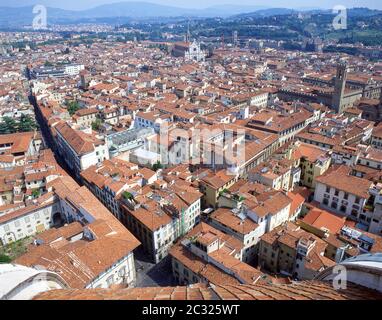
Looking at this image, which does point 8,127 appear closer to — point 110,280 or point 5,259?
point 5,259

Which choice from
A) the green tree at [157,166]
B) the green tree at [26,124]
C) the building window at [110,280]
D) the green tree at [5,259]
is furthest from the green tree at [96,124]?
the building window at [110,280]

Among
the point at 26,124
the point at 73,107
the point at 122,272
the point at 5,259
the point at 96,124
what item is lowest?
the point at 5,259

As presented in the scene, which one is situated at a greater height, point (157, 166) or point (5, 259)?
point (157, 166)

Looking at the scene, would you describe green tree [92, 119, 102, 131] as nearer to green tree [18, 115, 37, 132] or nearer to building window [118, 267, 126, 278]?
green tree [18, 115, 37, 132]

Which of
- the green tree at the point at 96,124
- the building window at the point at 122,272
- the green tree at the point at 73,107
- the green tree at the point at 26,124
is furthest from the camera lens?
the green tree at the point at 73,107

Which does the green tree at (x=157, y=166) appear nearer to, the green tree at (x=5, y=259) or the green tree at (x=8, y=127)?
Result: the green tree at (x=5, y=259)

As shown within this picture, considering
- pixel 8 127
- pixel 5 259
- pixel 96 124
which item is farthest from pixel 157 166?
pixel 8 127

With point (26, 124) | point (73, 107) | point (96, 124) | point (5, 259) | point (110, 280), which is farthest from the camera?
point (73, 107)

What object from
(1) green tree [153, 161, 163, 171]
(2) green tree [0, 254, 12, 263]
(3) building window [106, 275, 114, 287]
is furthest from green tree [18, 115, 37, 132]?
(3) building window [106, 275, 114, 287]

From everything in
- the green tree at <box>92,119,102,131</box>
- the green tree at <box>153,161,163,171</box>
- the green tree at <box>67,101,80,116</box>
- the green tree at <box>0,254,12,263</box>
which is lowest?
the green tree at <box>0,254,12,263</box>
